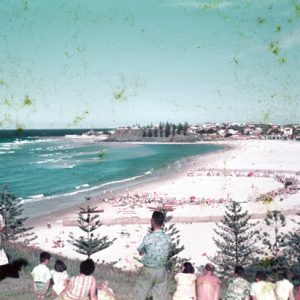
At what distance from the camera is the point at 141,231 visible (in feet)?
82.6

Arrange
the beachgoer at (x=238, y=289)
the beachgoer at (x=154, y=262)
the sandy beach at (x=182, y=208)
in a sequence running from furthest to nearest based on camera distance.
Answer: the sandy beach at (x=182, y=208), the beachgoer at (x=238, y=289), the beachgoer at (x=154, y=262)

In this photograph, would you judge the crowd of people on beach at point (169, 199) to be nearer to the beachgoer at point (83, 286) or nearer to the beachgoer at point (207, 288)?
the beachgoer at point (207, 288)

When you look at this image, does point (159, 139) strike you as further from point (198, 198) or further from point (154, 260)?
point (154, 260)

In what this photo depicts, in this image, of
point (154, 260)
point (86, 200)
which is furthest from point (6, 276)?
point (86, 200)

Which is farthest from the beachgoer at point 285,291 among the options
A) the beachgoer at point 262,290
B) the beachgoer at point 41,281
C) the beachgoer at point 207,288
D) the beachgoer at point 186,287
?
the beachgoer at point 41,281

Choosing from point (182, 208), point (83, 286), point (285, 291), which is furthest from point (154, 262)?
point (182, 208)

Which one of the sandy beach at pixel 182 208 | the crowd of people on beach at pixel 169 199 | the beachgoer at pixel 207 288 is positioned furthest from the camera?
the crowd of people on beach at pixel 169 199

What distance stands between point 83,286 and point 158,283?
1025 millimetres

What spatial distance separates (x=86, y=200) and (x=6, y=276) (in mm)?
30357

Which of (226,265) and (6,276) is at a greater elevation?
(6,276)

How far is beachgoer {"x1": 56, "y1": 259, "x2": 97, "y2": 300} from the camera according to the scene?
19.3ft

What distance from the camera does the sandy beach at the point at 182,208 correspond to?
21.7 meters

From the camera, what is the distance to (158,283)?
599 centimetres

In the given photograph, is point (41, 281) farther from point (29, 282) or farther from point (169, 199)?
point (169, 199)
